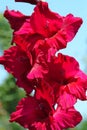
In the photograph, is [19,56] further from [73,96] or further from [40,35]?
[73,96]

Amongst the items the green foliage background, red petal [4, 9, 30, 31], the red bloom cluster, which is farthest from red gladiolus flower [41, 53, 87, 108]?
the green foliage background

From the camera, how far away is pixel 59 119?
1979mm

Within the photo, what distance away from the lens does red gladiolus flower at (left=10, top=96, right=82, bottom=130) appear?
6.46 ft

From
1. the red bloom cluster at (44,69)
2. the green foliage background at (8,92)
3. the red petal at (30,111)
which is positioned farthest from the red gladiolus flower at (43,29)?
the green foliage background at (8,92)

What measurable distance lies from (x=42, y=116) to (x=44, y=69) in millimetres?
190

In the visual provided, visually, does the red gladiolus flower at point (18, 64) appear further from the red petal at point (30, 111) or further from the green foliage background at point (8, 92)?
the green foliage background at point (8, 92)

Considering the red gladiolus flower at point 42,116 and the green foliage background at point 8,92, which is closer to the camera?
the red gladiolus flower at point 42,116

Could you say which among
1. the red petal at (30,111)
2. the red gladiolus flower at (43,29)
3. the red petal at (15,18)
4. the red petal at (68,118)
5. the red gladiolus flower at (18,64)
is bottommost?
the red petal at (68,118)

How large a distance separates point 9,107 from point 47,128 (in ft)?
57.3

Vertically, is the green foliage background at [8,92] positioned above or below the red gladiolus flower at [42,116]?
above

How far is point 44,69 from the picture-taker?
77.7 inches

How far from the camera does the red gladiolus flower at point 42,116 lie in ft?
6.46

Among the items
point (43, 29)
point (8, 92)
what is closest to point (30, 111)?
point (43, 29)

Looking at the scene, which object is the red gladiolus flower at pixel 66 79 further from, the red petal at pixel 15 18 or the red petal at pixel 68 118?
the red petal at pixel 15 18
